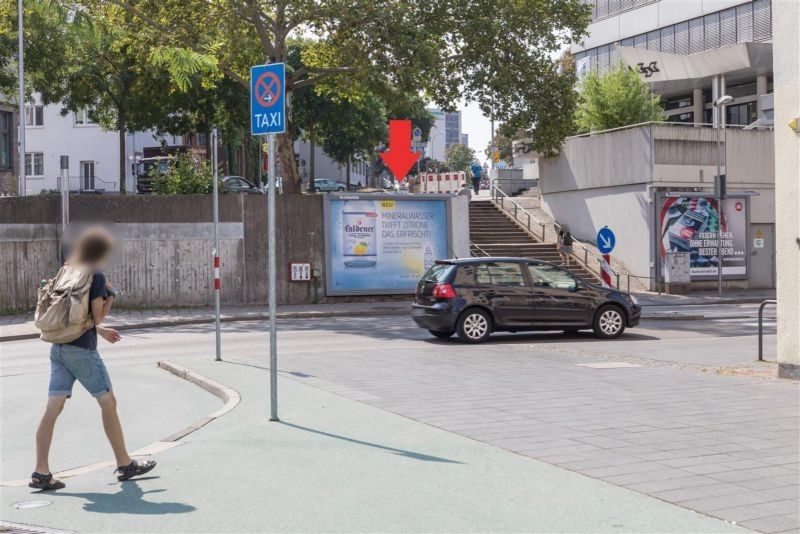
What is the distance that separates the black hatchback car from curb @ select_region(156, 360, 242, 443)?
209 inches

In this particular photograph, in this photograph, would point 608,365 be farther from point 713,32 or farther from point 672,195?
point 713,32

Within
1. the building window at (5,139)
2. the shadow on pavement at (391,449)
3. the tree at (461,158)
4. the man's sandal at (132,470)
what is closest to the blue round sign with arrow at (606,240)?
the shadow on pavement at (391,449)

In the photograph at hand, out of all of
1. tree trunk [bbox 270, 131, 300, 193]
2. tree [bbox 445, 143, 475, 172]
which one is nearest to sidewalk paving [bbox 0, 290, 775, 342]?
tree trunk [bbox 270, 131, 300, 193]

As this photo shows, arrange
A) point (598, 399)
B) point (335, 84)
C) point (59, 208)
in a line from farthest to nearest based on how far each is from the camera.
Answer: point (335, 84), point (59, 208), point (598, 399)

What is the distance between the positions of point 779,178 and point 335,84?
78.1 feet

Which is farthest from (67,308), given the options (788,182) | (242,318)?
(242,318)

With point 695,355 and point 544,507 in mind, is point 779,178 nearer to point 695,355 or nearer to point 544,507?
point 695,355

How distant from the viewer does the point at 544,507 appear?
566cm

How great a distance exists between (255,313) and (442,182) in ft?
33.9

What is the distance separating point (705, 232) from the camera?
33.5 metres

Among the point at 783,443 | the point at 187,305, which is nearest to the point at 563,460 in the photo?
the point at 783,443

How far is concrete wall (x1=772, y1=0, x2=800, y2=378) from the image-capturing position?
11.4m

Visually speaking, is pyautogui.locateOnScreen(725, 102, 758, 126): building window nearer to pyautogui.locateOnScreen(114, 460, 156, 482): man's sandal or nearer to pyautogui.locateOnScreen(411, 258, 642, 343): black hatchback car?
pyautogui.locateOnScreen(411, 258, 642, 343): black hatchback car

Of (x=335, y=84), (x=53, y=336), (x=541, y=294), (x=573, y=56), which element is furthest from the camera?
(x=573, y=56)
